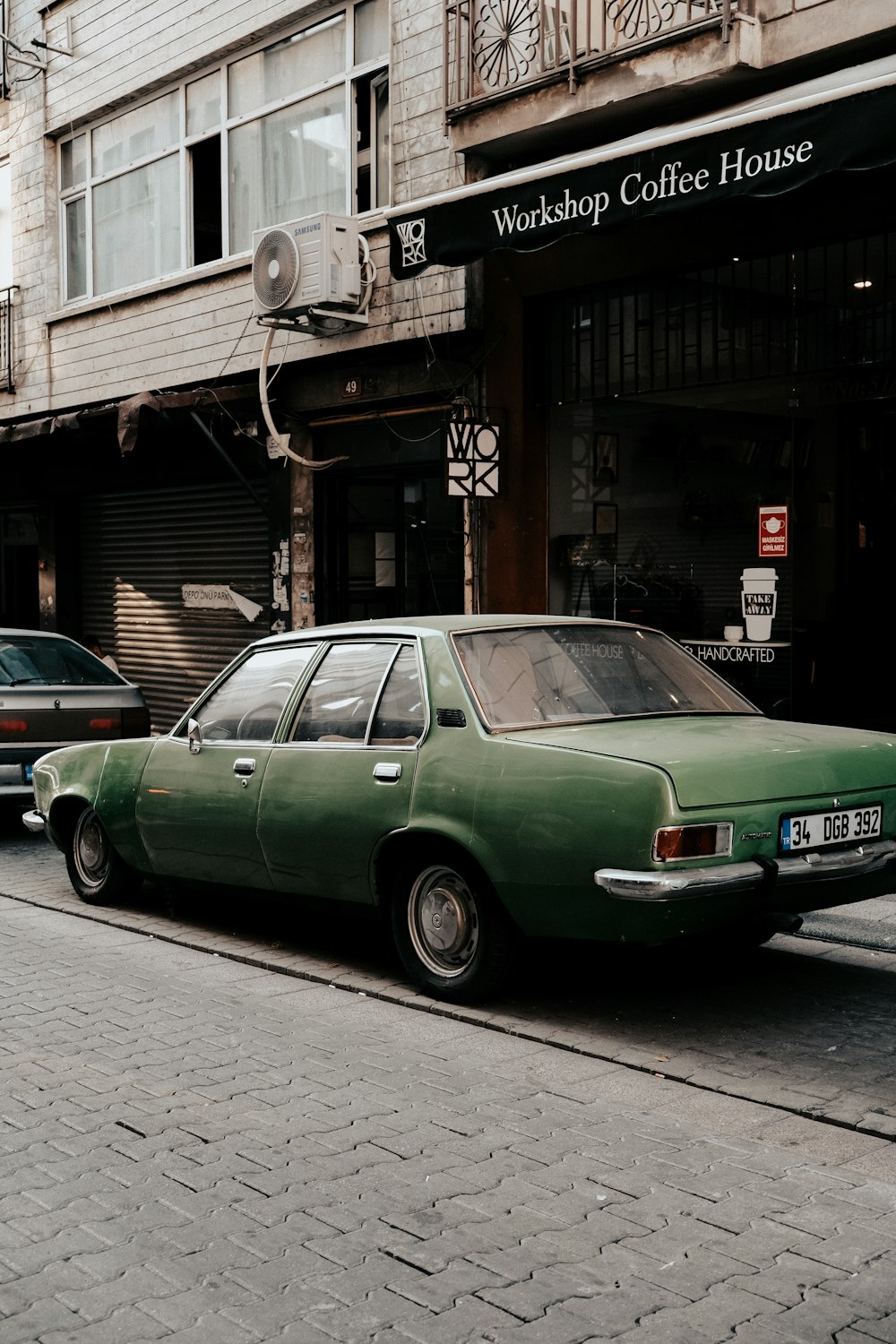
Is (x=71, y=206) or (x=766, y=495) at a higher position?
(x=71, y=206)

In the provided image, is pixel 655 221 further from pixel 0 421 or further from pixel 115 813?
pixel 0 421

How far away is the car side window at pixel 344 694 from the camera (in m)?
6.31

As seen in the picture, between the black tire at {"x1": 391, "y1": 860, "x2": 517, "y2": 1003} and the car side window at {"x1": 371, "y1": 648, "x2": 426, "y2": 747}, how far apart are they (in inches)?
21.6

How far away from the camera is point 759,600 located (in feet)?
33.9

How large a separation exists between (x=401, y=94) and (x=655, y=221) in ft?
10.2

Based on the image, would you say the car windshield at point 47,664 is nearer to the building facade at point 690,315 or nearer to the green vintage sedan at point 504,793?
the building facade at point 690,315

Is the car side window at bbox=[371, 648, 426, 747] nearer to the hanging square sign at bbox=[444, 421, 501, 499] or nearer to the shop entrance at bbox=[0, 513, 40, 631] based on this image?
the hanging square sign at bbox=[444, 421, 501, 499]

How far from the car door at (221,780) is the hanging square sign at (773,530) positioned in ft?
14.7

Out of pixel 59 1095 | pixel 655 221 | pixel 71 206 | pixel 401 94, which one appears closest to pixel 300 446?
pixel 401 94

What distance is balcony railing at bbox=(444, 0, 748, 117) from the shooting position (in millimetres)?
9821

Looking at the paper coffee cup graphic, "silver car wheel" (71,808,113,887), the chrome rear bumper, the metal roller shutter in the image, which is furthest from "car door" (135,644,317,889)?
the metal roller shutter

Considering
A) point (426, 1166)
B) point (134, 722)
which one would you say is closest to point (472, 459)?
point (134, 722)

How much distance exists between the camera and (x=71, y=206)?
58.8 feet

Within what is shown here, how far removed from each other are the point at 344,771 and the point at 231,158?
35.1ft
